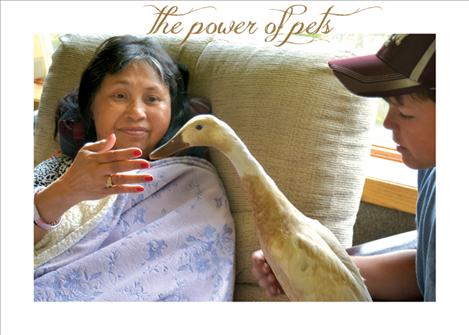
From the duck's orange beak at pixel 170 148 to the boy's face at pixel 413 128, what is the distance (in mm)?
218

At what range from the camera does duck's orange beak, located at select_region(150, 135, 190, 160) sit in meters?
0.80

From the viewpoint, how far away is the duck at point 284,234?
76 centimetres

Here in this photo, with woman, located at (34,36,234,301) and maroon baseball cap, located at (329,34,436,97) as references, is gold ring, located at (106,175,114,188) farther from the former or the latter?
maroon baseball cap, located at (329,34,436,97)

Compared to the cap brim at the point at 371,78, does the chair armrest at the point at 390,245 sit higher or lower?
lower

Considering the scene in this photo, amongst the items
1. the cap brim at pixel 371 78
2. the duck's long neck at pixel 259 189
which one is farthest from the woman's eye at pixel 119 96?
the cap brim at pixel 371 78

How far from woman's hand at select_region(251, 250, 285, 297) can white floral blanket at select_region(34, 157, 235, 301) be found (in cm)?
4

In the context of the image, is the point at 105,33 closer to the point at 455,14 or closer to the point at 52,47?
the point at 52,47

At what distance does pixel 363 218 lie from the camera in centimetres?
86

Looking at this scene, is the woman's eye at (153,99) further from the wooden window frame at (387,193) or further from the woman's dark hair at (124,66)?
the wooden window frame at (387,193)

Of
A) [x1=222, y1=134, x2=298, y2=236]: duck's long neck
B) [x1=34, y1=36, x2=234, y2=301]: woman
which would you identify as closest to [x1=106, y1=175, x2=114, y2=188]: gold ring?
[x1=34, y1=36, x2=234, y2=301]: woman

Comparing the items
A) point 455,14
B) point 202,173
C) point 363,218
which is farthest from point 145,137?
point 455,14

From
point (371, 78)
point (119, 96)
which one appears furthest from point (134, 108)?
point (371, 78)
